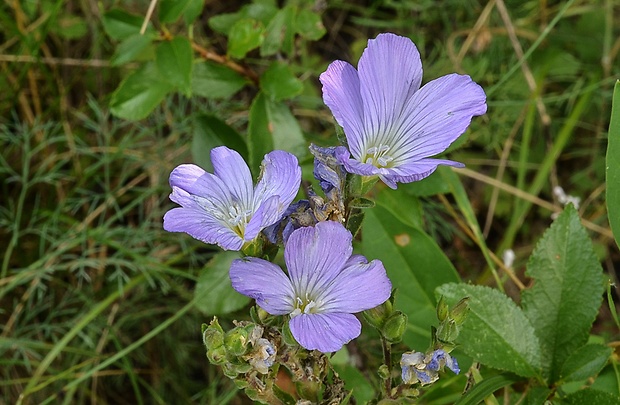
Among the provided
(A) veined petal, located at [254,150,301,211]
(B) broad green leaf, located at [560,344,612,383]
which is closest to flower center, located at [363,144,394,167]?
(A) veined petal, located at [254,150,301,211]

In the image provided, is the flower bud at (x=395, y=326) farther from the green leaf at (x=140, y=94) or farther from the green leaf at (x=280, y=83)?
the green leaf at (x=140, y=94)

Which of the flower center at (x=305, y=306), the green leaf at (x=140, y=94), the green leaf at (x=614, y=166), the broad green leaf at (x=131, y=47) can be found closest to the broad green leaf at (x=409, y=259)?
the green leaf at (x=614, y=166)

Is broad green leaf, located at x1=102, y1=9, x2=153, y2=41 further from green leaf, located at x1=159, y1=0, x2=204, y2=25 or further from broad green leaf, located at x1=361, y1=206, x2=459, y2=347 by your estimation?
broad green leaf, located at x1=361, y1=206, x2=459, y2=347

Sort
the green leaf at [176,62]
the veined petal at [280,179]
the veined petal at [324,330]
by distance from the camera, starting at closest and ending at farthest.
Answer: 1. the veined petal at [324,330]
2. the veined petal at [280,179]
3. the green leaf at [176,62]

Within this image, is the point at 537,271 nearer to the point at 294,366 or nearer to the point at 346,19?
the point at 294,366

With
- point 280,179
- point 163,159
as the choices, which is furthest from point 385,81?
point 163,159

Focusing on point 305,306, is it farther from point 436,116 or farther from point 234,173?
point 436,116
